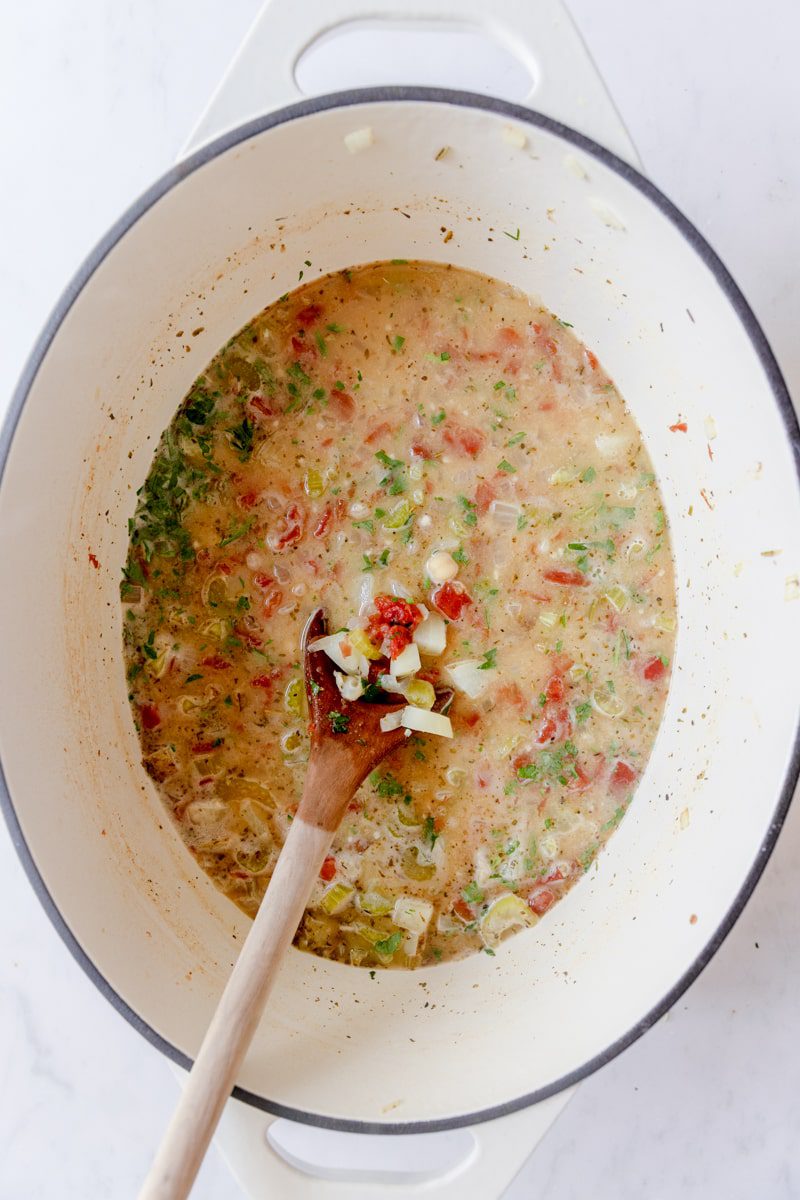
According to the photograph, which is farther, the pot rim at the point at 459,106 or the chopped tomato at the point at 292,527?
the chopped tomato at the point at 292,527

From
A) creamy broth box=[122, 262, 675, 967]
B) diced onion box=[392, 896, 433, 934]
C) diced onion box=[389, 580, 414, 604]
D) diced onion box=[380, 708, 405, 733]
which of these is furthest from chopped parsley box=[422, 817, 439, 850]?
diced onion box=[389, 580, 414, 604]

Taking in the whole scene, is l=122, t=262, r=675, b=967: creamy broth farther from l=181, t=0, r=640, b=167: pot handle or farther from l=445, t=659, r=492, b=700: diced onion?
l=181, t=0, r=640, b=167: pot handle

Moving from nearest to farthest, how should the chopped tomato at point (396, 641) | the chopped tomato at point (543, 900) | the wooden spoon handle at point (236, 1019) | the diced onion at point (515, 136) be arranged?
the wooden spoon handle at point (236, 1019)
the diced onion at point (515, 136)
the chopped tomato at point (396, 641)
the chopped tomato at point (543, 900)

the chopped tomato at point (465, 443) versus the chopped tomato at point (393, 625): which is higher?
the chopped tomato at point (465, 443)

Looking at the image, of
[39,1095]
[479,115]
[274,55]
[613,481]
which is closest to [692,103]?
[479,115]

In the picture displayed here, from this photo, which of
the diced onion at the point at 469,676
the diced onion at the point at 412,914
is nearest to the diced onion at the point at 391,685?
the diced onion at the point at 469,676

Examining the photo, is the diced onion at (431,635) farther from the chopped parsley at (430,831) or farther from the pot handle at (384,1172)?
the pot handle at (384,1172)

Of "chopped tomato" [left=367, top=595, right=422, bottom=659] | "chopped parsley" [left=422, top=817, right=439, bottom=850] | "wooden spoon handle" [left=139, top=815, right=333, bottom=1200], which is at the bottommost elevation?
"wooden spoon handle" [left=139, top=815, right=333, bottom=1200]
